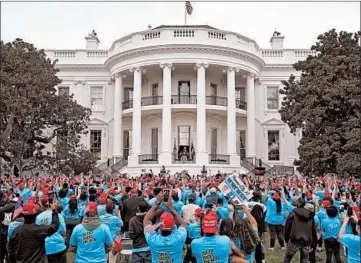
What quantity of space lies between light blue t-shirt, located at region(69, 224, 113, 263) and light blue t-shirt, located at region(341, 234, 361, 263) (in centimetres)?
320

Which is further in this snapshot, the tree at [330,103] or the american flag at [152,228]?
the tree at [330,103]

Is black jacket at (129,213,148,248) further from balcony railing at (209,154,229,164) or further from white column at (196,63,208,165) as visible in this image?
balcony railing at (209,154,229,164)

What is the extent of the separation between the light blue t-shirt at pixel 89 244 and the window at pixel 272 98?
29043 millimetres

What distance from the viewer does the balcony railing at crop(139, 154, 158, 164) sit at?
1129 inches

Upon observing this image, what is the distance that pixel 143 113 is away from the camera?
3123 centimetres

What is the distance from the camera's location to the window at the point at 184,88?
104 ft

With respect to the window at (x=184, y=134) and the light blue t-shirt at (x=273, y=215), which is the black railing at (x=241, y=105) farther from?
the light blue t-shirt at (x=273, y=215)

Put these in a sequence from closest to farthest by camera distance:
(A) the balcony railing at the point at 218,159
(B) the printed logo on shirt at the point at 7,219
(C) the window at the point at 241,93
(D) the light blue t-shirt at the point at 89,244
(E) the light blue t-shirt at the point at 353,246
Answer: (E) the light blue t-shirt at the point at 353,246 < (D) the light blue t-shirt at the point at 89,244 < (B) the printed logo on shirt at the point at 7,219 < (A) the balcony railing at the point at 218,159 < (C) the window at the point at 241,93

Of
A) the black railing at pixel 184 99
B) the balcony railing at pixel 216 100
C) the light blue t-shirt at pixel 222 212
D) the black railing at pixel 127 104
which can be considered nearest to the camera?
the light blue t-shirt at pixel 222 212

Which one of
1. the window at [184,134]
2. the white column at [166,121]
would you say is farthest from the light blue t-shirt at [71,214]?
the window at [184,134]

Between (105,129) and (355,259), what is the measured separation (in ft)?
94.8

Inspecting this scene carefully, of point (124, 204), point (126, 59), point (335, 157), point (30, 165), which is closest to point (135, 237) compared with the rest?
point (124, 204)

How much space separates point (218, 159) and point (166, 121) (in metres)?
4.52

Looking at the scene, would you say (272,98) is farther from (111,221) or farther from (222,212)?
(111,221)
